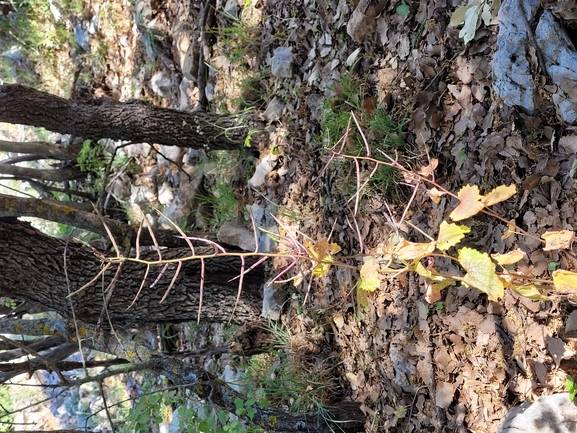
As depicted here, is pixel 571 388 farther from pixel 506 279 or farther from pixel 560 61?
pixel 560 61

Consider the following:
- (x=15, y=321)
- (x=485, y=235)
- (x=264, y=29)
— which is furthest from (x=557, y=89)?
(x=15, y=321)

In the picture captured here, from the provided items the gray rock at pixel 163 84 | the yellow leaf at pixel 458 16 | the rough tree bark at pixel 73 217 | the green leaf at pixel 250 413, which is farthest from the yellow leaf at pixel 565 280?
the gray rock at pixel 163 84

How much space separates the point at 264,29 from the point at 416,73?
126 centimetres

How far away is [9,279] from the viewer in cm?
220

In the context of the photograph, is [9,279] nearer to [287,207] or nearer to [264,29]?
[287,207]

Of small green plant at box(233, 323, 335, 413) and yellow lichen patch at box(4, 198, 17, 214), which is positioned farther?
small green plant at box(233, 323, 335, 413)

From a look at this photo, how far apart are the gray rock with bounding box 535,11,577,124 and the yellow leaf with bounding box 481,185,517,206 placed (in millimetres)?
510

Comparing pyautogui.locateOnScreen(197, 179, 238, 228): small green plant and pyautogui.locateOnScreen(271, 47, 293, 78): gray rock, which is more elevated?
pyautogui.locateOnScreen(271, 47, 293, 78): gray rock

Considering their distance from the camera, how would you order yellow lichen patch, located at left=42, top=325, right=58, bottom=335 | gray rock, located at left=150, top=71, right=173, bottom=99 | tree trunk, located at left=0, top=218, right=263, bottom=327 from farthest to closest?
gray rock, located at left=150, top=71, right=173, bottom=99 < yellow lichen patch, located at left=42, top=325, right=58, bottom=335 < tree trunk, located at left=0, top=218, right=263, bottom=327

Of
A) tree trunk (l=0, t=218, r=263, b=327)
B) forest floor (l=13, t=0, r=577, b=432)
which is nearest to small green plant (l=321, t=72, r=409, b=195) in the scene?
forest floor (l=13, t=0, r=577, b=432)

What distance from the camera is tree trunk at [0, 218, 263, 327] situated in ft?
7.32

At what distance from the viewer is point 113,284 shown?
6.50ft

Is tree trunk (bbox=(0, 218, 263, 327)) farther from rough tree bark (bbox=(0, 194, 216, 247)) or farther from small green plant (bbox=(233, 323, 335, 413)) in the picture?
small green plant (bbox=(233, 323, 335, 413))

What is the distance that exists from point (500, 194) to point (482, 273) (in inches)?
8.9
